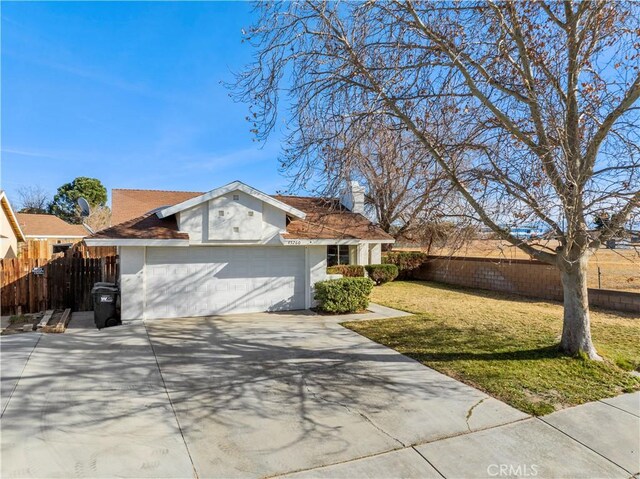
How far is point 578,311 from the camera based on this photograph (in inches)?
257

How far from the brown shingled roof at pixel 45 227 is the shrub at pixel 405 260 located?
864 inches

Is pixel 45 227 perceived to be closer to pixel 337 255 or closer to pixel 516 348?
pixel 337 255

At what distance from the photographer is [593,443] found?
388 centimetres

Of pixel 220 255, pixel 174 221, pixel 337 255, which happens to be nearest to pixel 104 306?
pixel 174 221

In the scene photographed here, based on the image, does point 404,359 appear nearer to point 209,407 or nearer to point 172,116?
point 209,407

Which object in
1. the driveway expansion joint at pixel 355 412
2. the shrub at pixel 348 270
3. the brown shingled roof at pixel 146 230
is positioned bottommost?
the driveway expansion joint at pixel 355 412

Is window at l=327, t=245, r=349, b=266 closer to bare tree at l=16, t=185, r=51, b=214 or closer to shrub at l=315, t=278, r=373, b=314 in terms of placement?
shrub at l=315, t=278, r=373, b=314

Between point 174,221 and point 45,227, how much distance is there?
933 inches

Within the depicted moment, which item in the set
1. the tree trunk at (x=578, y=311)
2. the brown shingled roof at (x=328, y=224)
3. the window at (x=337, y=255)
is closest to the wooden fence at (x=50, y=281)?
the brown shingled roof at (x=328, y=224)

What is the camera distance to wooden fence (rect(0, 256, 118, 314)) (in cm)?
1059

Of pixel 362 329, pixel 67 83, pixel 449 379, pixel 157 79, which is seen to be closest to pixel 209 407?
pixel 449 379

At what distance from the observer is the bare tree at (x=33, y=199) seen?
44.0m

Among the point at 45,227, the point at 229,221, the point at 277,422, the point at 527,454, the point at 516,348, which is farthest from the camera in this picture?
the point at 45,227

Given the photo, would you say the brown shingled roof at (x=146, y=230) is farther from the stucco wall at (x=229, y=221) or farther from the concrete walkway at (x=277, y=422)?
the concrete walkway at (x=277, y=422)
